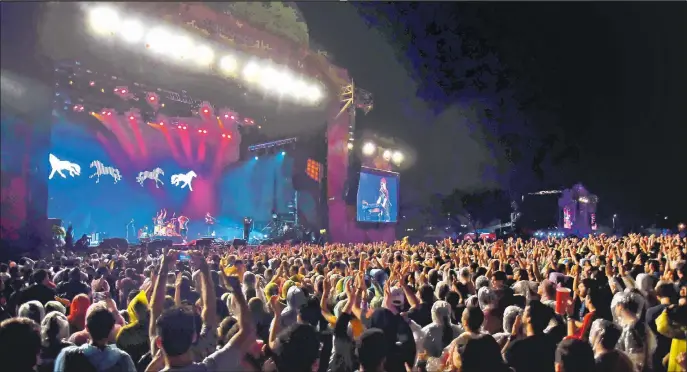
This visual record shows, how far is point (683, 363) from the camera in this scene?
3.80 m

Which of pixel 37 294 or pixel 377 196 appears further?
pixel 377 196

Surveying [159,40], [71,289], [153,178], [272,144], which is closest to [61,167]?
[153,178]

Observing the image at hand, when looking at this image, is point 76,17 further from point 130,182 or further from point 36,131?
point 130,182

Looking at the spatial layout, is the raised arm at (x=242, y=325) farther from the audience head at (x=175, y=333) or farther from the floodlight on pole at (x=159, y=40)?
the floodlight on pole at (x=159, y=40)

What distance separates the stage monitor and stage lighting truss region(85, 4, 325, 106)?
564 centimetres

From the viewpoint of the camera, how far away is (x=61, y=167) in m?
21.8

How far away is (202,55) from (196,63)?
374mm

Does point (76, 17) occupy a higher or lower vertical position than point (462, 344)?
higher

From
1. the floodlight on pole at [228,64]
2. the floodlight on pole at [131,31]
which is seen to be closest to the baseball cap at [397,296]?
the floodlight on pole at [131,31]

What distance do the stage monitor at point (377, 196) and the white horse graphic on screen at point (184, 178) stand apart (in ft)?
28.0

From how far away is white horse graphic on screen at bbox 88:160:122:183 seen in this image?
76.1ft

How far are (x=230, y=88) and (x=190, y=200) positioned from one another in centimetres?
934

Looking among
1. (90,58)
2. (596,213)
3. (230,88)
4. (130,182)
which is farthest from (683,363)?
(596,213)

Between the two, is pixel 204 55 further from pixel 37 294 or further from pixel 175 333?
pixel 175 333
